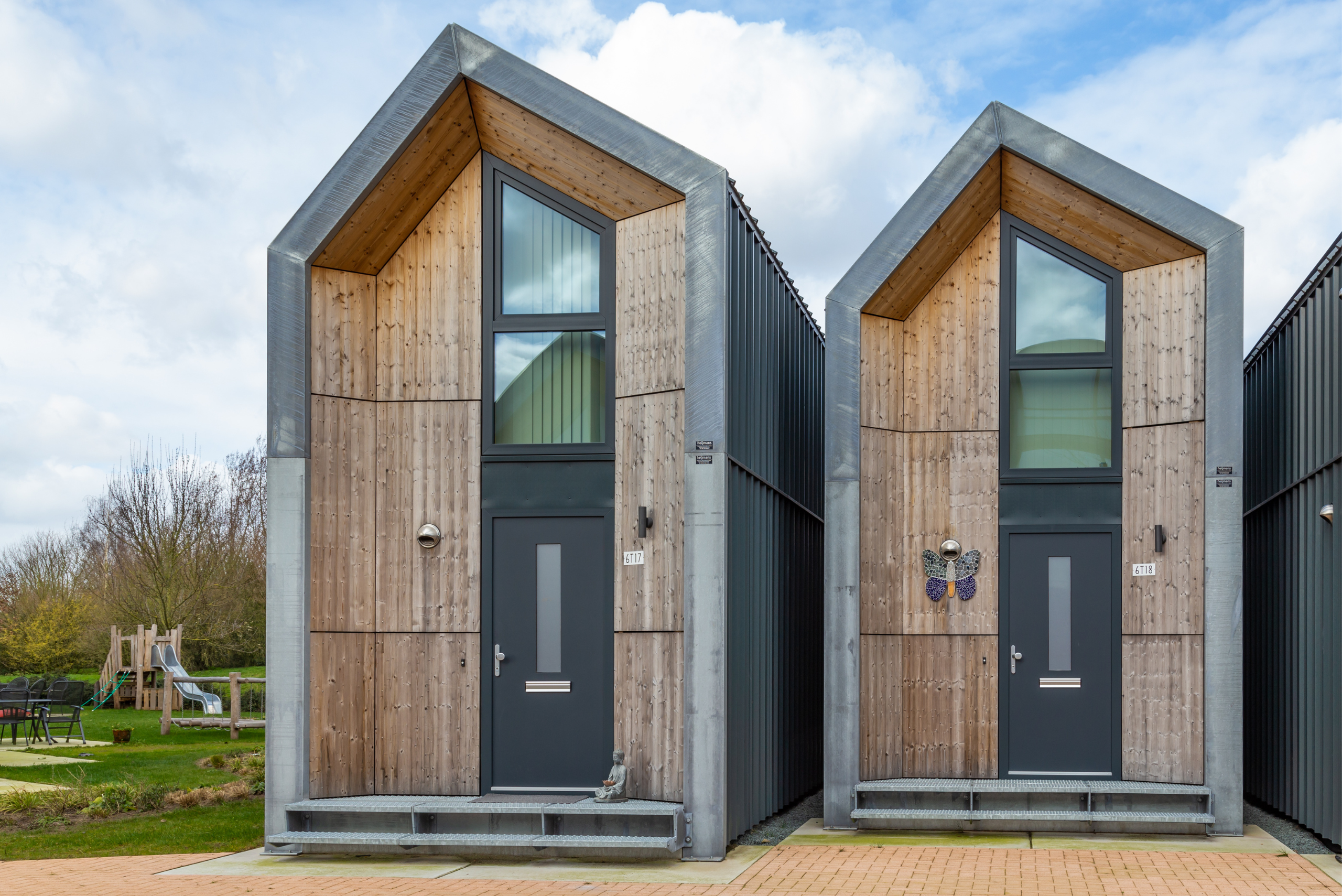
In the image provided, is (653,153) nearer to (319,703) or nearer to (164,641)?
(319,703)

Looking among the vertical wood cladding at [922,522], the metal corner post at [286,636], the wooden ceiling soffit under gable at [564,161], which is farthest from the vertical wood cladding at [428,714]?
the wooden ceiling soffit under gable at [564,161]

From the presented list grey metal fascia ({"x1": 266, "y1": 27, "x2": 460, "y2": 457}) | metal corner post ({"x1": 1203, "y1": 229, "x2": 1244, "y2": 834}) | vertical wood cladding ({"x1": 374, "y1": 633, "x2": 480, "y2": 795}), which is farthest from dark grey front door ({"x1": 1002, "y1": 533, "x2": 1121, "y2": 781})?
grey metal fascia ({"x1": 266, "y1": 27, "x2": 460, "y2": 457})

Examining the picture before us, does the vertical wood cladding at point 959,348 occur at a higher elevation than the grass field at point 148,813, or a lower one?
higher

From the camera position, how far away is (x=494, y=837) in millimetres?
8883

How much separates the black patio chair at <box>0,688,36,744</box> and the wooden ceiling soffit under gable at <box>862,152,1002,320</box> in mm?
13899

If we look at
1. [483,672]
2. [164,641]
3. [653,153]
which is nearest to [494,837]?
[483,672]

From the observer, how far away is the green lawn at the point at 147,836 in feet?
31.8

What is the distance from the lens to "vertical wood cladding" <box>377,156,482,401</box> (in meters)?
10.0

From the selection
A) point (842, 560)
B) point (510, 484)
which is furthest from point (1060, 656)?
point (510, 484)

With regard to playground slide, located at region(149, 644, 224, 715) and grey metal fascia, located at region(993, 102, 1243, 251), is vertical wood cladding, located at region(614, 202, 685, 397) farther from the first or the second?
playground slide, located at region(149, 644, 224, 715)

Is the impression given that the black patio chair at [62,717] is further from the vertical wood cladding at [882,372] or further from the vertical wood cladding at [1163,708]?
the vertical wood cladding at [1163,708]

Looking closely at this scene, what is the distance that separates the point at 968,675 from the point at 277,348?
6.41m

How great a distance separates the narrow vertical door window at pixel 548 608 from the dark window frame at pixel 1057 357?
13.1ft

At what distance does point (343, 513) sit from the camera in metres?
9.84
